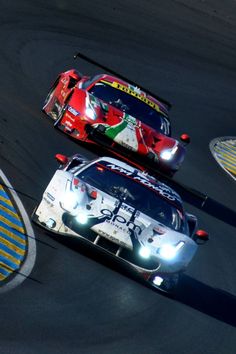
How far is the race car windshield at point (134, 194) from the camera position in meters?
13.1

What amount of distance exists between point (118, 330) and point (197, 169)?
8658 millimetres

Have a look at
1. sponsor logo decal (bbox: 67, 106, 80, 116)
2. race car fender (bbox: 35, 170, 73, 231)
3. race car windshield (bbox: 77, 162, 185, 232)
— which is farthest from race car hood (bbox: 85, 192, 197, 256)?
sponsor logo decal (bbox: 67, 106, 80, 116)

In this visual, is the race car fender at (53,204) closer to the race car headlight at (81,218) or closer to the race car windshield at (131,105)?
the race car headlight at (81,218)

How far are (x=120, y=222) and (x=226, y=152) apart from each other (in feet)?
32.5

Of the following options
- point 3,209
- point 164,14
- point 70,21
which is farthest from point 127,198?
point 164,14

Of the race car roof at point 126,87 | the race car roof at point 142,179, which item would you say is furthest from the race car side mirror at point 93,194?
the race car roof at point 126,87

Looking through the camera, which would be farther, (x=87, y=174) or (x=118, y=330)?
(x=87, y=174)

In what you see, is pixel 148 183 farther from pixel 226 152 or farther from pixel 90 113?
pixel 226 152

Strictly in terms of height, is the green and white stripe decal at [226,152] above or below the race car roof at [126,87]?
above

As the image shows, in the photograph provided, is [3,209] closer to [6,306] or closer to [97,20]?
[6,306]

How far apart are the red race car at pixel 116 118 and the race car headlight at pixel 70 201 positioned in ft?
11.2

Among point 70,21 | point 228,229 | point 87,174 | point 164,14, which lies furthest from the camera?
point 164,14

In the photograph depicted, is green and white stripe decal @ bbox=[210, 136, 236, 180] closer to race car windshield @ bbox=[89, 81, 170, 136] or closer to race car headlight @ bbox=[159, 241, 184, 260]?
race car windshield @ bbox=[89, 81, 170, 136]

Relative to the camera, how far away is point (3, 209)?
13125 millimetres
